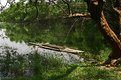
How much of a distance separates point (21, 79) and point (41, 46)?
19.2m

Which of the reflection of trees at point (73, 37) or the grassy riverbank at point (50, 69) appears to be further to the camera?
the reflection of trees at point (73, 37)

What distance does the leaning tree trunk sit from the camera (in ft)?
54.9

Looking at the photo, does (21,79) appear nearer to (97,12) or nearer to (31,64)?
(31,64)

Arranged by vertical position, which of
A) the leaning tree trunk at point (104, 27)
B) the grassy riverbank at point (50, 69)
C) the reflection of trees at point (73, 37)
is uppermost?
the leaning tree trunk at point (104, 27)

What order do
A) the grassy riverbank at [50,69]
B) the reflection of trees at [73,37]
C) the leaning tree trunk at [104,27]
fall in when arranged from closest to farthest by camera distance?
the grassy riverbank at [50,69], the leaning tree trunk at [104,27], the reflection of trees at [73,37]

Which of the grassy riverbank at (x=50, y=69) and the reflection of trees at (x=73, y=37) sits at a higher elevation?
the grassy riverbank at (x=50, y=69)

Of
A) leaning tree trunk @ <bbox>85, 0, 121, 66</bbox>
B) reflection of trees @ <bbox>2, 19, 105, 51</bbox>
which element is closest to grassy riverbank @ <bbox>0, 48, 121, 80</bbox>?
leaning tree trunk @ <bbox>85, 0, 121, 66</bbox>

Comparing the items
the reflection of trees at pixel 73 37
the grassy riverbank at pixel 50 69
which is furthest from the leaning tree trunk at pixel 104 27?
the reflection of trees at pixel 73 37

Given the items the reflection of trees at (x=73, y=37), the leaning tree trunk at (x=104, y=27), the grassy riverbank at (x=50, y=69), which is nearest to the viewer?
the grassy riverbank at (x=50, y=69)

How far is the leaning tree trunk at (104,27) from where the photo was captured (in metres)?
16.7

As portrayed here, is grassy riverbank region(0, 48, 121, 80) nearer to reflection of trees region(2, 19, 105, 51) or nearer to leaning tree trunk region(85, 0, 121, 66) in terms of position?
leaning tree trunk region(85, 0, 121, 66)

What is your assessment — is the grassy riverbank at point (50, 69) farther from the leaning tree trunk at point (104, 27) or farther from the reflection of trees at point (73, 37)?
the reflection of trees at point (73, 37)

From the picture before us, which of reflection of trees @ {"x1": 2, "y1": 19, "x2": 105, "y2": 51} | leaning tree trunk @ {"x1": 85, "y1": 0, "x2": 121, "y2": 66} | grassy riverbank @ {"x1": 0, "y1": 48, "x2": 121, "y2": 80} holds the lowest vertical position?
reflection of trees @ {"x1": 2, "y1": 19, "x2": 105, "y2": 51}

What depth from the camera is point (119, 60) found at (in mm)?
18406
